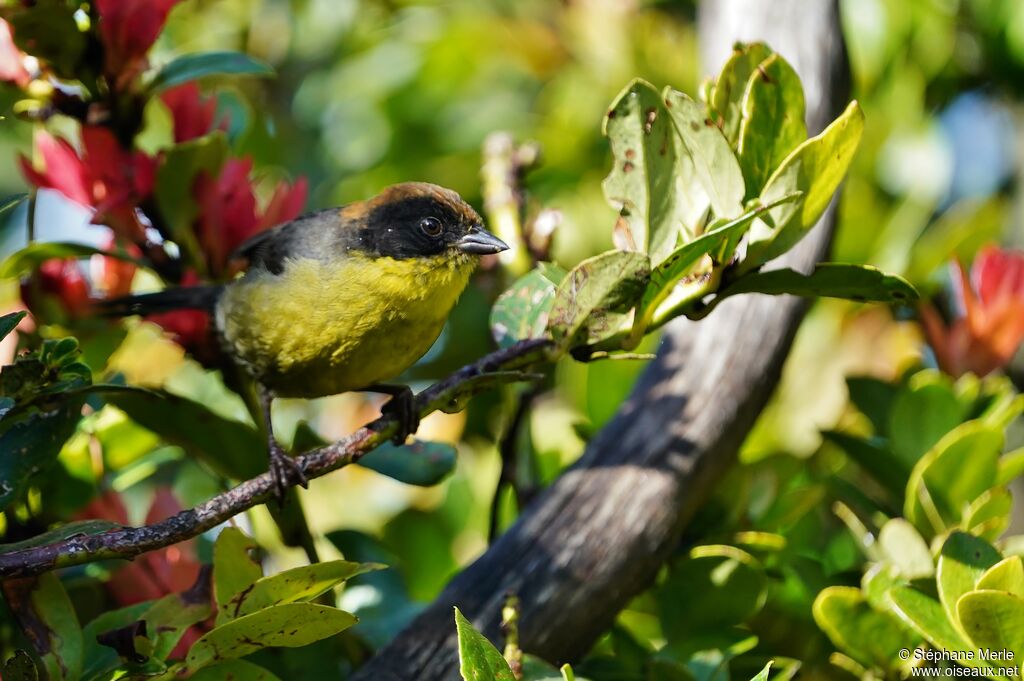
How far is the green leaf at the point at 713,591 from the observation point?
1819 millimetres

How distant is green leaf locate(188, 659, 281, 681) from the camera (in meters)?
1.42

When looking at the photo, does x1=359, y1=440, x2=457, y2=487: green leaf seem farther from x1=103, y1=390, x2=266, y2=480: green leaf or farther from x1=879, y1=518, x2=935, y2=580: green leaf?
x1=879, y1=518, x2=935, y2=580: green leaf

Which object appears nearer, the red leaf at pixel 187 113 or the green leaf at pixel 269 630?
the green leaf at pixel 269 630

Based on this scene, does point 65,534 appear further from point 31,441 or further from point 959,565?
point 959,565

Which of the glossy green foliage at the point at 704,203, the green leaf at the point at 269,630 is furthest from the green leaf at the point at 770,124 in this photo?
the green leaf at the point at 269,630

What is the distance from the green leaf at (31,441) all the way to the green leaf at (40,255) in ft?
1.52

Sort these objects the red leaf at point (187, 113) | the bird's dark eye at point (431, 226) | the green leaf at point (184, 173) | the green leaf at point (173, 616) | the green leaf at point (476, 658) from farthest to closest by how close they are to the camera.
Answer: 1. the bird's dark eye at point (431, 226)
2. the red leaf at point (187, 113)
3. the green leaf at point (184, 173)
4. the green leaf at point (173, 616)
5. the green leaf at point (476, 658)

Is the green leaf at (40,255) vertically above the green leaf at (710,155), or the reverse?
the green leaf at (710,155)

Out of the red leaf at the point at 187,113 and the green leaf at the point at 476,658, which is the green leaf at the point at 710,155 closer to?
the green leaf at the point at 476,658

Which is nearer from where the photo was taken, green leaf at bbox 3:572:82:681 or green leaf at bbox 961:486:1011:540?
green leaf at bbox 3:572:82:681

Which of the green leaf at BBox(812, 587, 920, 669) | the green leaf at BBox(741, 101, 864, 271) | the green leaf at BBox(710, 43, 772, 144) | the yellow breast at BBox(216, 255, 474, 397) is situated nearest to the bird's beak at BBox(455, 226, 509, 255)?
the yellow breast at BBox(216, 255, 474, 397)

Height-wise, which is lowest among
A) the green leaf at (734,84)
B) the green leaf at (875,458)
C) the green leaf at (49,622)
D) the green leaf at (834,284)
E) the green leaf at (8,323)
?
the green leaf at (875,458)

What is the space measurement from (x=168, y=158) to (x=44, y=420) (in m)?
0.61

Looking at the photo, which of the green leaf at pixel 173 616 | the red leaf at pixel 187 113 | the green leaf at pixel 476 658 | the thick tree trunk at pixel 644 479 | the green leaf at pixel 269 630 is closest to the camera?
the green leaf at pixel 476 658
